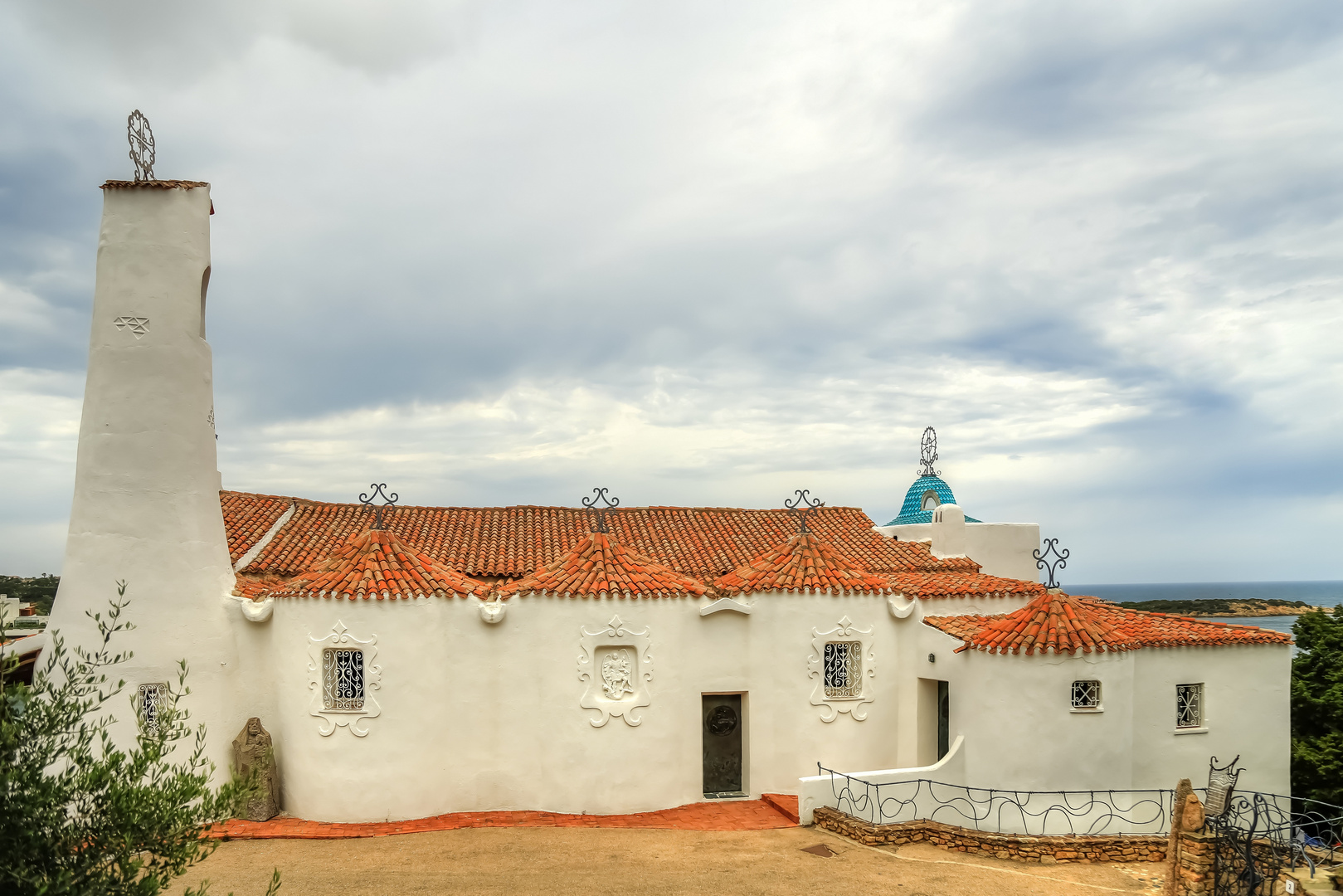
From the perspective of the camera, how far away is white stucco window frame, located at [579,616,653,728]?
1587 centimetres

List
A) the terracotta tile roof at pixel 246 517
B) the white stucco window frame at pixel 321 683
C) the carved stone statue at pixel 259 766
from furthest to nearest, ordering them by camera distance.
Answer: the terracotta tile roof at pixel 246 517 < the white stucco window frame at pixel 321 683 < the carved stone statue at pixel 259 766

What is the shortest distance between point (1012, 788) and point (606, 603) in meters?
7.96

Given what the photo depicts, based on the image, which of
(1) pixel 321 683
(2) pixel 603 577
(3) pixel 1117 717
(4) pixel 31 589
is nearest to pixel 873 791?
(3) pixel 1117 717

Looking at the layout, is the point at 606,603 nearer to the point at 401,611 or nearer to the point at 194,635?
the point at 401,611

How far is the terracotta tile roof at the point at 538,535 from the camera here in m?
19.4

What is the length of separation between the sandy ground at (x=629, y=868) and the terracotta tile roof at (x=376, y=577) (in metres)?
4.18

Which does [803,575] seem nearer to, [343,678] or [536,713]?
[536,713]

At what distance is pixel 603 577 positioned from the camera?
1642 cm

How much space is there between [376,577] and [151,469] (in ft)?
14.8

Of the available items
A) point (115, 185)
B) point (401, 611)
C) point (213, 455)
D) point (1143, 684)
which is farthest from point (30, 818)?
point (1143, 684)

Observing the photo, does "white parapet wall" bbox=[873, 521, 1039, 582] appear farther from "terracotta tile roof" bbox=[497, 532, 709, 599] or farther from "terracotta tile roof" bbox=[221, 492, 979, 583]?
"terracotta tile roof" bbox=[497, 532, 709, 599]

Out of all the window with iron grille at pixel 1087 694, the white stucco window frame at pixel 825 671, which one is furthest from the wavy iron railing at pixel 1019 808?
the white stucco window frame at pixel 825 671

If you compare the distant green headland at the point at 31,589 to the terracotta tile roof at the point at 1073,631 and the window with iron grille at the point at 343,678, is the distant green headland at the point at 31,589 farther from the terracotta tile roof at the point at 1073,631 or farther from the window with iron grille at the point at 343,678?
the terracotta tile roof at the point at 1073,631

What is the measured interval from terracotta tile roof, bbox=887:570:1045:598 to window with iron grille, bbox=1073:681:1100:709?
3.36 m
